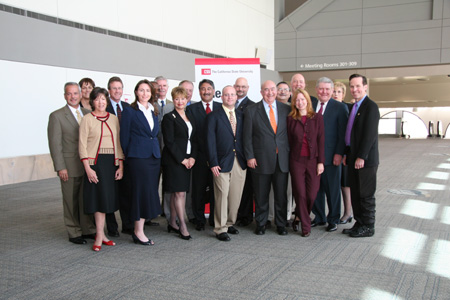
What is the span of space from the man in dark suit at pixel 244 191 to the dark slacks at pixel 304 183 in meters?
0.66

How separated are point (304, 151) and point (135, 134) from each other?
180 cm

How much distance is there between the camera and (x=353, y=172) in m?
4.56

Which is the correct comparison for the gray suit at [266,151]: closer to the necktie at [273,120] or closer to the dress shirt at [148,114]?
the necktie at [273,120]

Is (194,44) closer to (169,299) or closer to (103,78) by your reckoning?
(103,78)

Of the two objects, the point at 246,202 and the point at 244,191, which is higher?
the point at 244,191

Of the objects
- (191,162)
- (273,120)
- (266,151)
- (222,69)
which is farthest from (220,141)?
(222,69)

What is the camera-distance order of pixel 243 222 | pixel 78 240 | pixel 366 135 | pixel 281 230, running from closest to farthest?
pixel 366 135 → pixel 78 240 → pixel 281 230 → pixel 243 222

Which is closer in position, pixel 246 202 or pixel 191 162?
pixel 191 162

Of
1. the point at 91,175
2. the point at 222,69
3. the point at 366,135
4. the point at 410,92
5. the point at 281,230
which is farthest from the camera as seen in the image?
the point at 410,92

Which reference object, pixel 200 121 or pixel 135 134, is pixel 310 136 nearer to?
pixel 200 121

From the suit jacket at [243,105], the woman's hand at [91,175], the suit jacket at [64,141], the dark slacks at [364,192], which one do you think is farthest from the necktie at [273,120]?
the suit jacket at [64,141]

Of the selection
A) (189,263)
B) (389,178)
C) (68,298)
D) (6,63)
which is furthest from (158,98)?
(389,178)

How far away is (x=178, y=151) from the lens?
4473 mm

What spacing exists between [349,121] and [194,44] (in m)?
10.5
